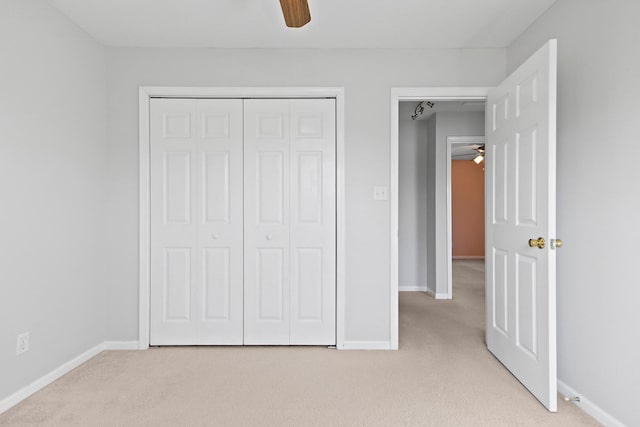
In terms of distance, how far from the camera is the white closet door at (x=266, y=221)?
115 inches

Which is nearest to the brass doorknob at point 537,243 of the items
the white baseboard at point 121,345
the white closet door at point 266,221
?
the white closet door at point 266,221

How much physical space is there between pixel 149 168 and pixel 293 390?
2.01 meters

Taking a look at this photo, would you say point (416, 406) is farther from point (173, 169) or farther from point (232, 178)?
point (173, 169)

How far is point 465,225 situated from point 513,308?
6.69 m

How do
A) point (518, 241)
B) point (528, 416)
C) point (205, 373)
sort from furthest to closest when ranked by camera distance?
point (205, 373)
point (518, 241)
point (528, 416)

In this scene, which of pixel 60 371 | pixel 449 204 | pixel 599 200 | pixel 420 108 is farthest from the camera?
pixel 449 204

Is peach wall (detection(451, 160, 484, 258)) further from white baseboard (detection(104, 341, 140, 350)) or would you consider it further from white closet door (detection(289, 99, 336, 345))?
white baseboard (detection(104, 341, 140, 350))

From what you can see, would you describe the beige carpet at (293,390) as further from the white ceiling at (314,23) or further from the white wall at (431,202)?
the white ceiling at (314,23)

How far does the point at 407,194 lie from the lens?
5.20 meters

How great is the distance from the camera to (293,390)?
2225 millimetres

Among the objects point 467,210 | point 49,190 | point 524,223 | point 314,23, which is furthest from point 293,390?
point 467,210

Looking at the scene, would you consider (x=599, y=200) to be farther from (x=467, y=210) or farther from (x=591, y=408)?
(x=467, y=210)

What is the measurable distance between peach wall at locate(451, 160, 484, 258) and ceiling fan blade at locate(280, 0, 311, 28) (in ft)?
24.8

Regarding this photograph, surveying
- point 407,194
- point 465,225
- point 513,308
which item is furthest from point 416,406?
point 465,225
